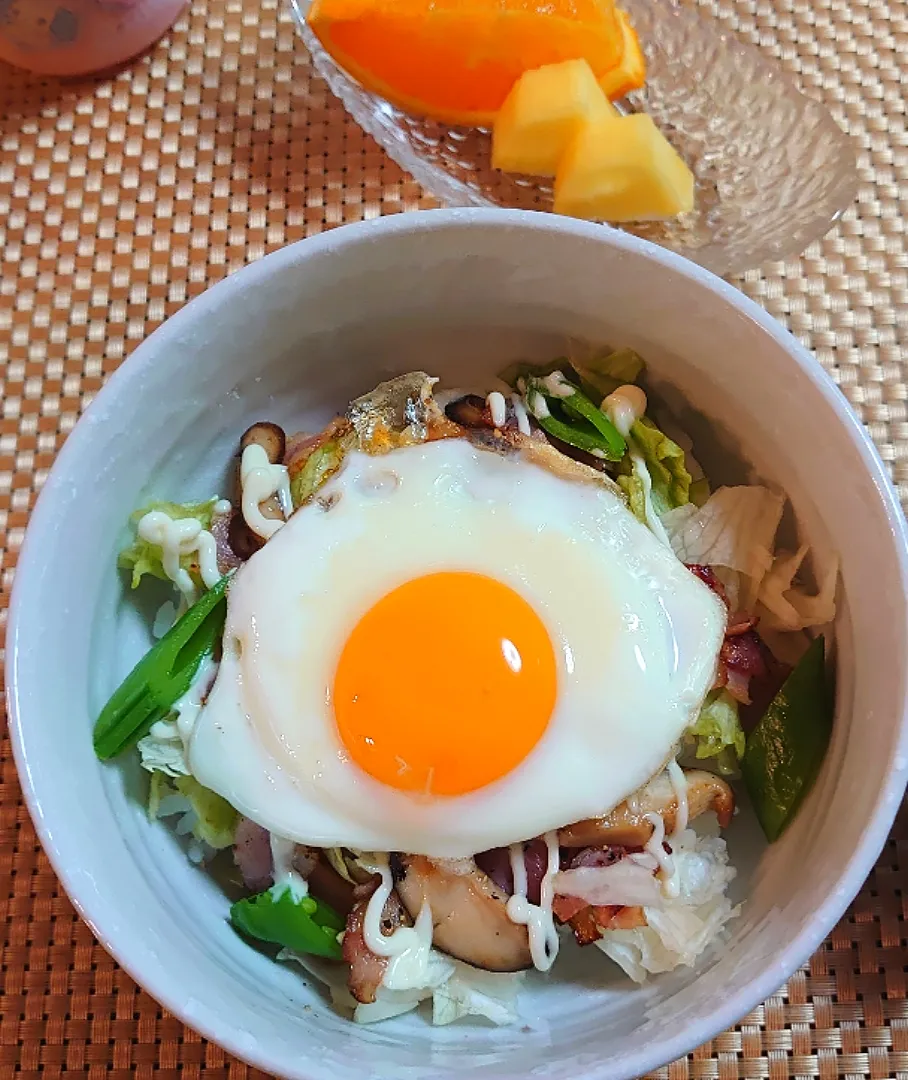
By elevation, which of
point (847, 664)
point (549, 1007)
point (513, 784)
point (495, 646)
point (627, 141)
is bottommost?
point (549, 1007)

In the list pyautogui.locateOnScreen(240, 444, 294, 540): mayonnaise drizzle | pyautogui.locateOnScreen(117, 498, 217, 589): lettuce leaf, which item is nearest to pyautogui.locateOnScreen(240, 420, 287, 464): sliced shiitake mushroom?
pyautogui.locateOnScreen(240, 444, 294, 540): mayonnaise drizzle

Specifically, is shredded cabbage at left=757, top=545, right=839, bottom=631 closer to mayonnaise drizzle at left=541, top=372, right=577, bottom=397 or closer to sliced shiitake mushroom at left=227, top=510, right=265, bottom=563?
mayonnaise drizzle at left=541, top=372, right=577, bottom=397

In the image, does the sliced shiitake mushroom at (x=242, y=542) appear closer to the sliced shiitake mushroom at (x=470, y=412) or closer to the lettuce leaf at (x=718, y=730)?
the sliced shiitake mushroom at (x=470, y=412)

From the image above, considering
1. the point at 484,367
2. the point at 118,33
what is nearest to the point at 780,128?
the point at 484,367

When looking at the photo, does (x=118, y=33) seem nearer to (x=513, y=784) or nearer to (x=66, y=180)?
(x=66, y=180)

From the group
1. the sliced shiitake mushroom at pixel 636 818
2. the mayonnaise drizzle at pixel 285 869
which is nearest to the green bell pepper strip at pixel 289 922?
the mayonnaise drizzle at pixel 285 869

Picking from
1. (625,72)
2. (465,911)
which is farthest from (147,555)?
(625,72)

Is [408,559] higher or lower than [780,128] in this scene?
lower

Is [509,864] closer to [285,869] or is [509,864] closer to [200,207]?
[285,869]
